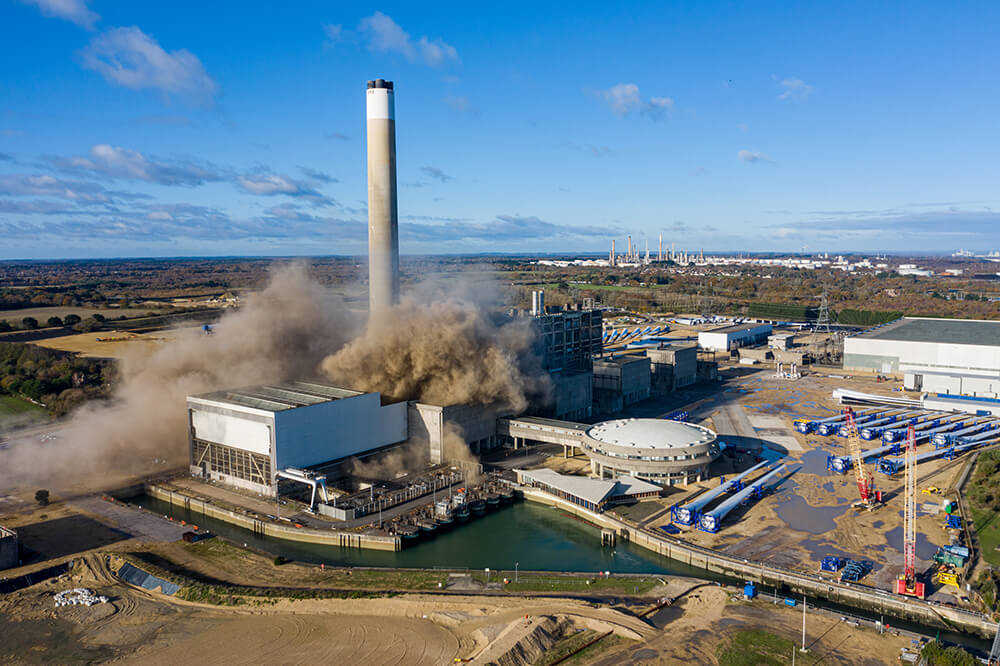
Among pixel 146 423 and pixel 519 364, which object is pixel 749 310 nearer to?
pixel 519 364

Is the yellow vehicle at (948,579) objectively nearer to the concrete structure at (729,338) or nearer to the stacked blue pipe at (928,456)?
the stacked blue pipe at (928,456)

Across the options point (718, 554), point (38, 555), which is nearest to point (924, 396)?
point (718, 554)

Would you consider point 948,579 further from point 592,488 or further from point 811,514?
point 592,488

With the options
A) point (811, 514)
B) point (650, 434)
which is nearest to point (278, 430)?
point (650, 434)

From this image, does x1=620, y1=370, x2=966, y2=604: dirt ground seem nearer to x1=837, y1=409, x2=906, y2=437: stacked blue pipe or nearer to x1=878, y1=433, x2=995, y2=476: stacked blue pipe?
x1=878, y1=433, x2=995, y2=476: stacked blue pipe

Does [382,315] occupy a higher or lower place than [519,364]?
higher
